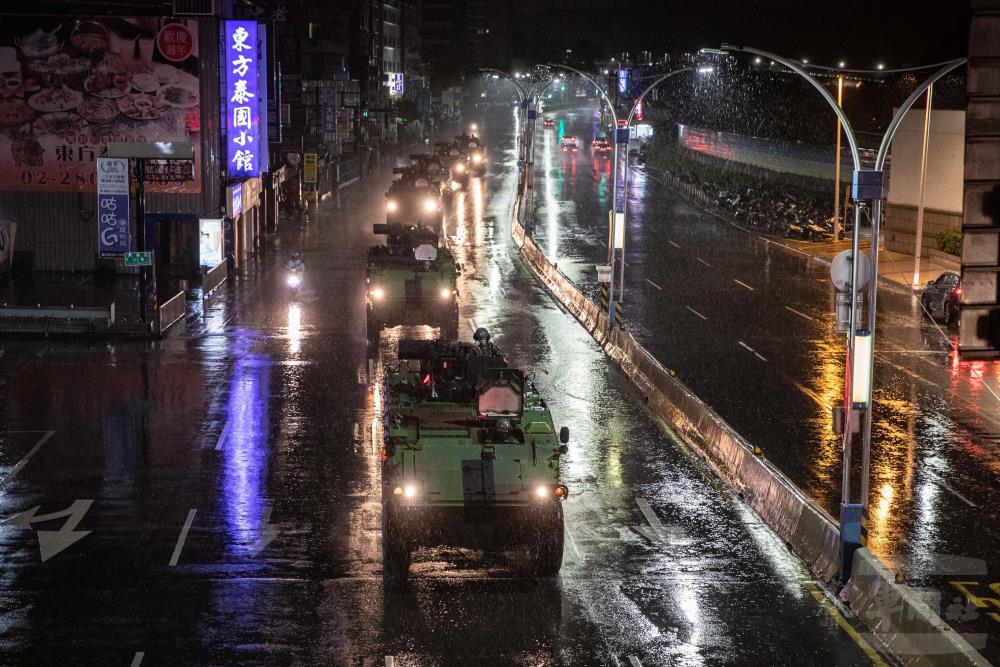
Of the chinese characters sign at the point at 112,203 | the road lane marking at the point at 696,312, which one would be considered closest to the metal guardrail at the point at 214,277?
the chinese characters sign at the point at 112,203

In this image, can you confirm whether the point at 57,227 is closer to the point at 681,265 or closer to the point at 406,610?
the point at 681,265

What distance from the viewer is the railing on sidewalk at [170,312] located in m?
41.7

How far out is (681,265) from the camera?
60.9 meters

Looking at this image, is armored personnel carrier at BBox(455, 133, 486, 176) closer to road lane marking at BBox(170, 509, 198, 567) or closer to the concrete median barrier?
the concrete median barrier

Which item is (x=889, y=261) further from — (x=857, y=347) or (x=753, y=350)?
(x=857, y=347)

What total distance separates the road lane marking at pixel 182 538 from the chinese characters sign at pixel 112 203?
847 inches

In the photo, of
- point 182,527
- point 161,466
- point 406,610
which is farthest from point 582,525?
point 161,466

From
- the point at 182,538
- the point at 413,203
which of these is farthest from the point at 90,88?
the point at 182,538

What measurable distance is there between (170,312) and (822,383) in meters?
21.1

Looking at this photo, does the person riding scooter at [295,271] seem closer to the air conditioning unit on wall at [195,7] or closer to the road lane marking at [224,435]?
the air conditioning unit on wall at [195,7]

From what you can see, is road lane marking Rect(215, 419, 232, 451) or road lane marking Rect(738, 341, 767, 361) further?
road lane marking Rect(738, 341, 767, 361)

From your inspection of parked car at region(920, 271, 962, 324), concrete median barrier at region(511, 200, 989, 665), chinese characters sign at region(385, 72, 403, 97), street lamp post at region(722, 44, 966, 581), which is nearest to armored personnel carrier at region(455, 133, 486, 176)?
chinese characters sign at region(385, 72, 403, 97)

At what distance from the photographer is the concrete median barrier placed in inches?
631

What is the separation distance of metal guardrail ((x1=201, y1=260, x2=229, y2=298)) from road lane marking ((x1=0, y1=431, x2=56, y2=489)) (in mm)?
22052
